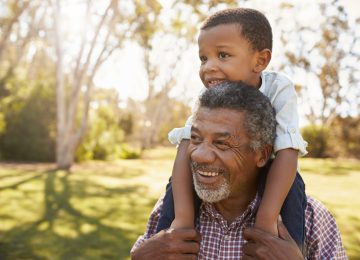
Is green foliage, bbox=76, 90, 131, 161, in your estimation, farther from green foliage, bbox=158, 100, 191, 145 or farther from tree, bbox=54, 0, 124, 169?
green foliage, bbox=158, 100, 191, 145

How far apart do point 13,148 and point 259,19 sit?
59.3ft

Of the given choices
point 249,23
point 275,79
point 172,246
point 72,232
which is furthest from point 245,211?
point 72,232

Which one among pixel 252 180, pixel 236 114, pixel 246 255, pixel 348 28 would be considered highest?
pixel 348 28

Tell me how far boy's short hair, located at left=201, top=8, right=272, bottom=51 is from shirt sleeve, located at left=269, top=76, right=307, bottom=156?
249 millimetres

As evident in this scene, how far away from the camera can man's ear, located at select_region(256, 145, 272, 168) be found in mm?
2459

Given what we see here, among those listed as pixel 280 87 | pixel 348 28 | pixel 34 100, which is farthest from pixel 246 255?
pixel 348 28

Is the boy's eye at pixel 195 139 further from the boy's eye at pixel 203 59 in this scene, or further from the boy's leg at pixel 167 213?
the boy's eye at pixel 203 59

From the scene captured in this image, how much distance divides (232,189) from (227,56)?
0.76m

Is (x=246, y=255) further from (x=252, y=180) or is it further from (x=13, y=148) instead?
(x=13, y=148)

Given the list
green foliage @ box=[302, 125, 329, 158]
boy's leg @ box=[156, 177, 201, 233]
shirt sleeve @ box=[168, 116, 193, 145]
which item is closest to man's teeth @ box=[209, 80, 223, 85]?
shirt sleeve @ box=[168, 116, 193, 145]

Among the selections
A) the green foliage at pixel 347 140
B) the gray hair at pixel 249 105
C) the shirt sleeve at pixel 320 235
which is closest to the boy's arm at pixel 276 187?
the gray hair at pixel 249 105

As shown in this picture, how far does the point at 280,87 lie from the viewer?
8.82 feet

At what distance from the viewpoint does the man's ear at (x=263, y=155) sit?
2459 mm

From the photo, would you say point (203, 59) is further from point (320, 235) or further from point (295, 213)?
point (320, 235)
